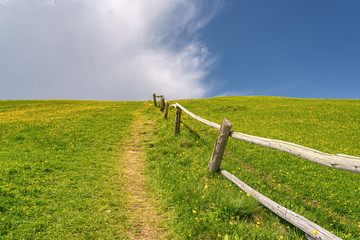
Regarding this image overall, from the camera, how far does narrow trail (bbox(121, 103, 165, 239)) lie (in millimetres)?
4777

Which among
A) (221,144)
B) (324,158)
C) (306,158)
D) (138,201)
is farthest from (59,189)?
(324,158)

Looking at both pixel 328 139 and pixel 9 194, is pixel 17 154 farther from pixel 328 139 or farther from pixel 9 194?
pixel 328 139

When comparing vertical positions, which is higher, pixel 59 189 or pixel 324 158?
pixel 324 158

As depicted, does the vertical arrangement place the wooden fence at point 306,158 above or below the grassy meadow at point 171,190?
above

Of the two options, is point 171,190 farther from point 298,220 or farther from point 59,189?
point 59,189

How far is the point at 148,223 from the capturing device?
16.6 feet

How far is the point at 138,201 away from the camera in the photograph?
612 cm

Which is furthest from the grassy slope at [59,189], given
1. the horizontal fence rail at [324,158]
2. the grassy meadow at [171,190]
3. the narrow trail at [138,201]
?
the horizontal fence rail at [324,158]

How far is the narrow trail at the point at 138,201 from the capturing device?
478 cm

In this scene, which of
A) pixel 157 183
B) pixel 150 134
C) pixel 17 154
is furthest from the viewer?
pixel 150 134

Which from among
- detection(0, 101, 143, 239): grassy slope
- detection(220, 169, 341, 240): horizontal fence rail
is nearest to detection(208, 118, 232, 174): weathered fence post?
detection(220, 169, 341, 240): horizontal fence rail

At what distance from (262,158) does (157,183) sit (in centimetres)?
604

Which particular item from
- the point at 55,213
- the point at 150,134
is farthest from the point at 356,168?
the point at 150,134

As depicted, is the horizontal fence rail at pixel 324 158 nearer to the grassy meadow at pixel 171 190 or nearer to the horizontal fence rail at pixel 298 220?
the horizontal fence rail at pixel 298 220
